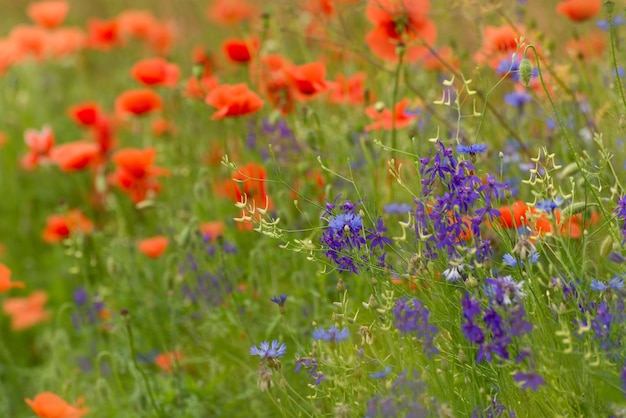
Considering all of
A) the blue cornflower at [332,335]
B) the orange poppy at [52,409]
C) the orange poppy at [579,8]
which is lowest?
the orange poppy at [52,409]

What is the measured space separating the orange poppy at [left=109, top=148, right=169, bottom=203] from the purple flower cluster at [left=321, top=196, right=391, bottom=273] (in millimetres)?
1426

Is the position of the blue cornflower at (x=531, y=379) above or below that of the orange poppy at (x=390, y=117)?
above

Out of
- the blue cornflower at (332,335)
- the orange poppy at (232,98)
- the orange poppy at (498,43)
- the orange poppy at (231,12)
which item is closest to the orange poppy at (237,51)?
the orange poppy at (232,98)

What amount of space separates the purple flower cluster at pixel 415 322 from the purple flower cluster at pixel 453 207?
0.12 meters

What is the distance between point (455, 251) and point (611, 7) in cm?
52

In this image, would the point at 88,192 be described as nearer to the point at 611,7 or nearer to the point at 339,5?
the point at 339,5

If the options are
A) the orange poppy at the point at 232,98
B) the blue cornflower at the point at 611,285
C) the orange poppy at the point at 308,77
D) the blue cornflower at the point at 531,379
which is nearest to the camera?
the blue cornflower at the point at 531,379

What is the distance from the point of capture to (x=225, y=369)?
2338 mm

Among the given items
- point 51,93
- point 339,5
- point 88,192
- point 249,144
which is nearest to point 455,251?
point 249,144

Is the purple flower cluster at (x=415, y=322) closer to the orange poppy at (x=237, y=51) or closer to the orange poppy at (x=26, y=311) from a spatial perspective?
the orange poppy at (x=237, y=51)

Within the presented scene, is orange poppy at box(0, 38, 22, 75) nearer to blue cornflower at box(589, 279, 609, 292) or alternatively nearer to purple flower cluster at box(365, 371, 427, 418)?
purple flower cluster at box(365, 371, 427, 418)

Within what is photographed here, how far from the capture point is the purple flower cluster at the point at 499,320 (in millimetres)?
1355

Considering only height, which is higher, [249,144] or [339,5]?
[339,5]

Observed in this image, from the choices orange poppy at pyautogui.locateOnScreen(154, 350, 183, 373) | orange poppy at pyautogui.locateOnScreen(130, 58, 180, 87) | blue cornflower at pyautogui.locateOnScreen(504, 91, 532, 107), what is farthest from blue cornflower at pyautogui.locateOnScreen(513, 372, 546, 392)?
orange poppy at pyautogui.locateOnScreen(130, 58, 180, 87)
